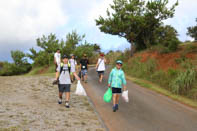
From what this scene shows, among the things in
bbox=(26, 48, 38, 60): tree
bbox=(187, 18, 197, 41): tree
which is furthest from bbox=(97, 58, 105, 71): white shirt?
bbox=(26, 48, 38, 60): tree

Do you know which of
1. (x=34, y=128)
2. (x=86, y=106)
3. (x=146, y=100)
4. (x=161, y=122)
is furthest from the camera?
(x=146, y=100)

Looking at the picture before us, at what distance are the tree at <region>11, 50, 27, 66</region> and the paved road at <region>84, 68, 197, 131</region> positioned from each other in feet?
121

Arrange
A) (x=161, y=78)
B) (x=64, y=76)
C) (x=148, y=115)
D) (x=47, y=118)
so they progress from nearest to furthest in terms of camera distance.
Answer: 1. (x=47, y=118)
2. (x=148, y=115)
3. (x=64, y=76)
4. (x=161, y=78)

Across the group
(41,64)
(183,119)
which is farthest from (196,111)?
(41,64)

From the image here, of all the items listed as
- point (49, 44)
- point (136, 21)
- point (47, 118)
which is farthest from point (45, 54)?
point (47, 118)

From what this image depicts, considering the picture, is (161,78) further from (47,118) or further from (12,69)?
(12,69)

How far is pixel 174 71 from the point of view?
10.9m

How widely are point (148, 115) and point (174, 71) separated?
5.73 meters

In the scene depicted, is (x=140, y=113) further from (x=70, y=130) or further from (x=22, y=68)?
(x=22, y=68)

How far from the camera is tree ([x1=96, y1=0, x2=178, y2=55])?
66.7 ft

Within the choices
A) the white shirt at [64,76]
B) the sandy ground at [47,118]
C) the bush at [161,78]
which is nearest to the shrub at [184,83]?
the bush at [161,78]

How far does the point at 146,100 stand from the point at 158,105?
2.78 feet

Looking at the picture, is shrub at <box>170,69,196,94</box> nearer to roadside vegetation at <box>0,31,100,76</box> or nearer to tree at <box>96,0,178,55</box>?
tree at <box>96,0,178,55</box>

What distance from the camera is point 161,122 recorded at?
5496mm
